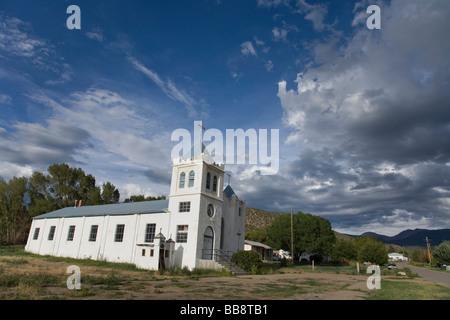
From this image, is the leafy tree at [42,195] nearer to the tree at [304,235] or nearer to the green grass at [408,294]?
the tree at [304,235]

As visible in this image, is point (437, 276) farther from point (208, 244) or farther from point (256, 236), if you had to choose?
point (256, 236)

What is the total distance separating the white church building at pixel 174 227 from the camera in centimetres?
2502

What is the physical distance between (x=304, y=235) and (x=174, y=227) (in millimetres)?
31750

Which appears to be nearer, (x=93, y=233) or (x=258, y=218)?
(x=93, y=233)

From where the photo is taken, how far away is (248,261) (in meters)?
26.7

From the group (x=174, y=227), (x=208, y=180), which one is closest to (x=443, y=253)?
(x=208, y=180)

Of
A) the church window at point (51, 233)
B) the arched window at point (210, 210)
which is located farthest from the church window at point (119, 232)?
the church window at point (51, 233)

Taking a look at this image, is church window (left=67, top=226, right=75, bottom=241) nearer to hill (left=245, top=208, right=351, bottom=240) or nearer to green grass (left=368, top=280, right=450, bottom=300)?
green grass (left=368, top=280, right=450, bottom=300)

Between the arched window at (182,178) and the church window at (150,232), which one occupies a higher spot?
the arched window at (182,178)

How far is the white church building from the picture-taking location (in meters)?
25.0

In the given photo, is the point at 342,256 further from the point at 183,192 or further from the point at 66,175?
the point at 66,175

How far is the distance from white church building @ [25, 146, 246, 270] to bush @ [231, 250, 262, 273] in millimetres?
1149
